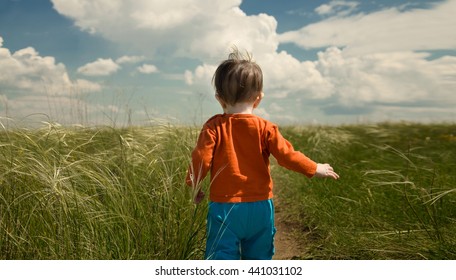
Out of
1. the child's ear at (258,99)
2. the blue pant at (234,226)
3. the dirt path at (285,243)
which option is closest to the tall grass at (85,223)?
the blue pant at (234,226)

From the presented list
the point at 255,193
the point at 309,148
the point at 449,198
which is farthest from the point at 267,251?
the point at 309,148

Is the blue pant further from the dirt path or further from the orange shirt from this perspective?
the dirt path

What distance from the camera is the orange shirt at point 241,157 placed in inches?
94.2

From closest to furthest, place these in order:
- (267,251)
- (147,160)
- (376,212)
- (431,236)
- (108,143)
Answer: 1. (267,251)
2. (431,236)
3. (147,160)
4. (376,212)
5. (108,143)

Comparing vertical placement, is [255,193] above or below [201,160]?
below

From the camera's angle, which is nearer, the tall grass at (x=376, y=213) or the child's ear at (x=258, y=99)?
the child's ear at (x=258, y=99)

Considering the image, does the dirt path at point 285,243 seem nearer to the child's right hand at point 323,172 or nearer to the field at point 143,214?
the field at point 143,214

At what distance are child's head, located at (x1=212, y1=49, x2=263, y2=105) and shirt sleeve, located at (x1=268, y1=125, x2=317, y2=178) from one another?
0.75 ft

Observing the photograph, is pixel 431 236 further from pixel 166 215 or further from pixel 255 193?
pixel 166 215

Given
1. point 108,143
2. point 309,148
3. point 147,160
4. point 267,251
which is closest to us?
point 267,251

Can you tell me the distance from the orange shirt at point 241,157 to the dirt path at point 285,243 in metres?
0.99

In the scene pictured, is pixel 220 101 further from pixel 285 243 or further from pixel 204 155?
pixel 285 243

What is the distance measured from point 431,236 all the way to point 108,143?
2.61 metres

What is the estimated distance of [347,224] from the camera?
3.49 metres
